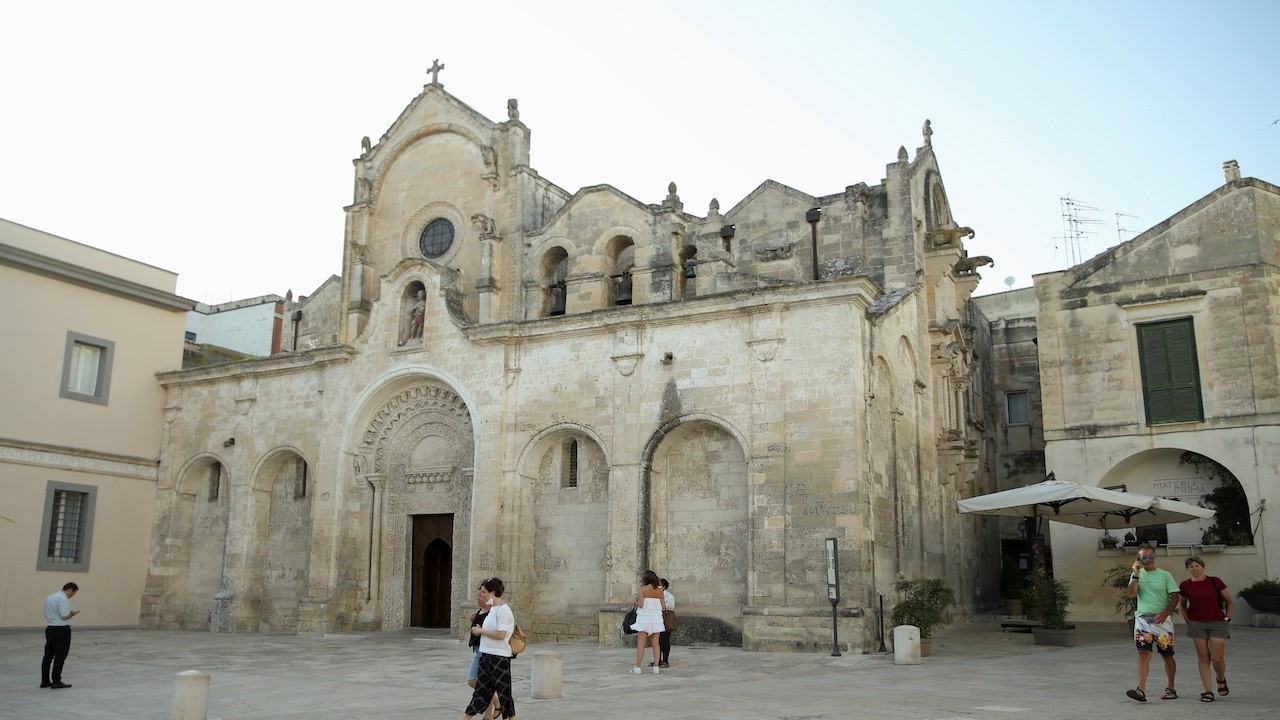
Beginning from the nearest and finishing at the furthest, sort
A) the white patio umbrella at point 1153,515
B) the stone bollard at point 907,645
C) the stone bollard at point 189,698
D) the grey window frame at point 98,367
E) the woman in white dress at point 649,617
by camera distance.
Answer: the stone bollard at point 189,698 < the woman in white dress at point 649,617 < the stone bollard at point 907,645 < the white patio umbrella at point 1153,515 < the grey window frame at point 98,367

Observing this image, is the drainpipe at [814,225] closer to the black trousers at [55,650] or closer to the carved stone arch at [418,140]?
the carved stone arch at [418,140]

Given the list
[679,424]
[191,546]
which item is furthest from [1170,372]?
[191,546]

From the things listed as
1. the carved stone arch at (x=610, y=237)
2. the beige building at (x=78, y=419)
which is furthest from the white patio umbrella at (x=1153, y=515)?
the beige building at (x=78, y=419)

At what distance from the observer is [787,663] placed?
15703 mm

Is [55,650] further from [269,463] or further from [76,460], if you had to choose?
[76,460]

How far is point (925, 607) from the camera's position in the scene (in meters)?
16.5

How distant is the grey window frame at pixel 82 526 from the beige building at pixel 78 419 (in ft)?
0.08

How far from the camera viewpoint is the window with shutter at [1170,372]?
21531mm

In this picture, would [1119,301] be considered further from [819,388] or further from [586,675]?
[586,675]

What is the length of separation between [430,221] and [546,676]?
55.7 ft

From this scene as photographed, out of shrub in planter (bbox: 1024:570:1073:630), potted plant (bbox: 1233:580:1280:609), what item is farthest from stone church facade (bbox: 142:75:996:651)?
potted plant (bbox: 1233:580:1280:609)

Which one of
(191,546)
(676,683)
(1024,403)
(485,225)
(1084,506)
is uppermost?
(485,225)

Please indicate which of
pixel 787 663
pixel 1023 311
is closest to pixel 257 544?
pixel 787 663

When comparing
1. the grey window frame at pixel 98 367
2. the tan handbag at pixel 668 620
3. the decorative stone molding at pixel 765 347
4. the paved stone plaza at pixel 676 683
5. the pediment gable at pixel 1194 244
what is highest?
the pediment gable at pixel 1194 244
